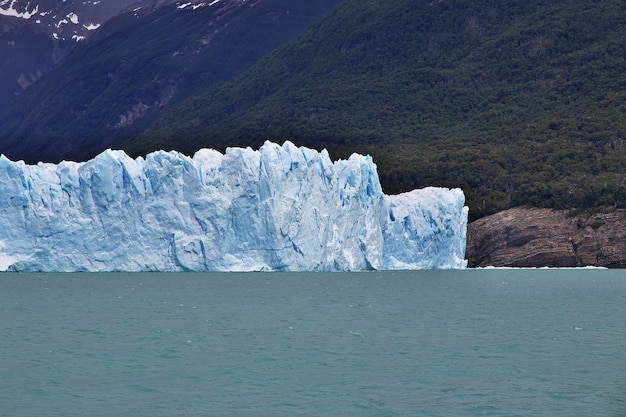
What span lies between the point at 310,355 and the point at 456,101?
84207 mm

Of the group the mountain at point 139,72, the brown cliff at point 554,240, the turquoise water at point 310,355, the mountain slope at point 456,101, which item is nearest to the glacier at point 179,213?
the turquoise water at point 310,355

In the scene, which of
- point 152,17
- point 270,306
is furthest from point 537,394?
point 152,17

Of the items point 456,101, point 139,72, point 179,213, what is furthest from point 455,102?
point 139,72

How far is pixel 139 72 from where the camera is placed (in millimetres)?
168000

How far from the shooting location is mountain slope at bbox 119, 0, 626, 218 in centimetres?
8638

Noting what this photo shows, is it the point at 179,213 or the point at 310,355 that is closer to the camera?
the point at 310,355

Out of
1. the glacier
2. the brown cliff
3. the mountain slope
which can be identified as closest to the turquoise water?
the glacier

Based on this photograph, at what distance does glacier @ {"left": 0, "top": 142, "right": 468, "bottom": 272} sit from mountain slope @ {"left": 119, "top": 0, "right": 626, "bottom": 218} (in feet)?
88.0

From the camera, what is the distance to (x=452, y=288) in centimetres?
4984

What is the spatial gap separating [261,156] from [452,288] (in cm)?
1298

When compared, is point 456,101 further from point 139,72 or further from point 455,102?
point 139,72

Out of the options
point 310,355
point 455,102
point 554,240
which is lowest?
point 554,240

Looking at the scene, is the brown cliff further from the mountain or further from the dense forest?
the mountain

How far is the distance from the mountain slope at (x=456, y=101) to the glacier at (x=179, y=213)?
26.8 meters
